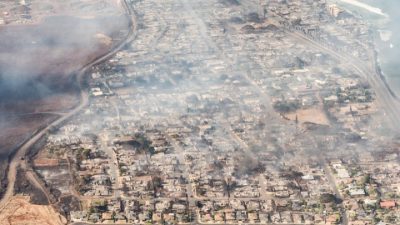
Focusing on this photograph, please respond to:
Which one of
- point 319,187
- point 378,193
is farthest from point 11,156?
point 378,193

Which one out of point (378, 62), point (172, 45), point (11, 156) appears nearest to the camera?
point (11, 156)

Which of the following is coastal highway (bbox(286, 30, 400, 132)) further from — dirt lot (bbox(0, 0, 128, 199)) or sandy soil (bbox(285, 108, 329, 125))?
dirt lot (bbox(0, 0, 128, 199))

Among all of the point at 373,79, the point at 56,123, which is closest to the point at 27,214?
the point at 56,123

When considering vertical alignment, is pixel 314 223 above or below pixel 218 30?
above

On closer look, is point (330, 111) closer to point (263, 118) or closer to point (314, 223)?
point (263, 118)

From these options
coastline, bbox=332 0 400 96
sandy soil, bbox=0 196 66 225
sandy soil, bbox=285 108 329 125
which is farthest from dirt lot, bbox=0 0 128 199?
coastline, bbox=332 0 400 96

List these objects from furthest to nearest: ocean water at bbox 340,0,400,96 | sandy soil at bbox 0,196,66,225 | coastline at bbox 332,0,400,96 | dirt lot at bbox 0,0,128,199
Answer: ocean water at bbox 340,0,400,96
coastline at bbox 332,0,400,96
dirt lot at bbox 0,0,128,199
sandy soil at bbox 0,196,66,225

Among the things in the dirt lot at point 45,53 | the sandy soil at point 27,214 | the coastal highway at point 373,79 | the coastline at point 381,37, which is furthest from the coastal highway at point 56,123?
the coastline at point 381,37
